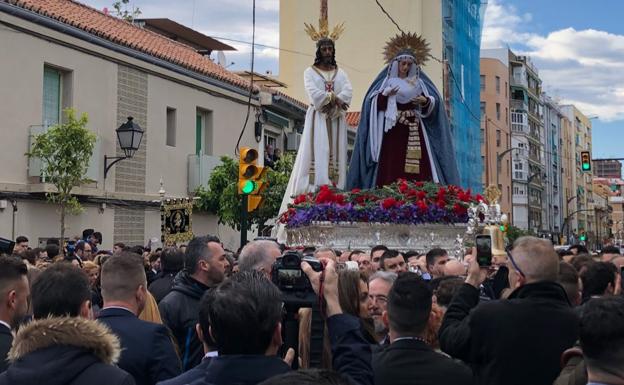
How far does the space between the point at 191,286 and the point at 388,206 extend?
23.0ft

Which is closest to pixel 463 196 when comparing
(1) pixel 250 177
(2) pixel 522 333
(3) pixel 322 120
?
(3) pixel 322 120

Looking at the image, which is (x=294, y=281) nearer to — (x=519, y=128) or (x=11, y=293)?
(x=11, y=293)

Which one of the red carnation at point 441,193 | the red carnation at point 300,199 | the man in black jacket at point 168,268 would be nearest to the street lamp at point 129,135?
the red carnation at point 300,199

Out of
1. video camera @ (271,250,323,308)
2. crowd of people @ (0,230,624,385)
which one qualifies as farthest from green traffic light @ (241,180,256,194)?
video camera @ (271,250,323,308)

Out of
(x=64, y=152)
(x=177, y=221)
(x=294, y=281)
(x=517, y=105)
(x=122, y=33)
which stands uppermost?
(x=517, y=105)

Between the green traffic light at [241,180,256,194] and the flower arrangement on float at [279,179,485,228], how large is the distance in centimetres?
107

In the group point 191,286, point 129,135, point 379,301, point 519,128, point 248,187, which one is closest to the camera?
point 379,301

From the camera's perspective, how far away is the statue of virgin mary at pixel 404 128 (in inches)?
558

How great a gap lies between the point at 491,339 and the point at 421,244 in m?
8.16

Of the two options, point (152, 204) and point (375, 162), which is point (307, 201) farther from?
point (152, 204)

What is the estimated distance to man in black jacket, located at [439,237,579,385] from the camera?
14.4 ft

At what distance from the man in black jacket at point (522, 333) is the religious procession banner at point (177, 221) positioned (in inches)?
353

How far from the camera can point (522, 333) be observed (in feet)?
14.4

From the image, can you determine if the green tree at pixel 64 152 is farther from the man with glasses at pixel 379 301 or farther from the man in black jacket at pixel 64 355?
the man in black jacket at pixel 64 355
